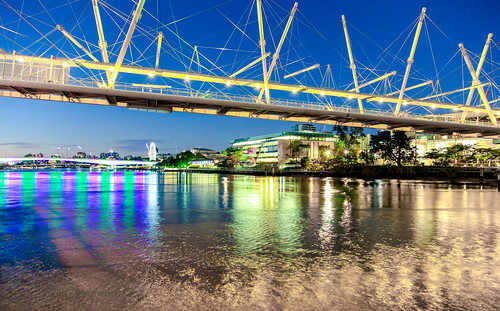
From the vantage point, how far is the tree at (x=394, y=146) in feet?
274

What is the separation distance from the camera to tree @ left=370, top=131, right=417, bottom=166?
274 feet

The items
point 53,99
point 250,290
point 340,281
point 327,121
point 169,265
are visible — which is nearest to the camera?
point 250,290

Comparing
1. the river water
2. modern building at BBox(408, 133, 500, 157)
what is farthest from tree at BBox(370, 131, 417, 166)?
the river water

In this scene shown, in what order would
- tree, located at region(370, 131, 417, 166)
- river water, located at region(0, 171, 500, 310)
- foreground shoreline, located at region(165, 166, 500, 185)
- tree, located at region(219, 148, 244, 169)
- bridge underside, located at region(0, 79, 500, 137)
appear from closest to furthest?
river water, located at region(0, 171, 500, 310) < bridge underside, located at region(0, 79, 500, 137) < foreground shoreline, located at region(165, 166, 500, 185) < tree, located at region(370, 131, 417, 166) < tree, located at region(219, 148, 244, 169)

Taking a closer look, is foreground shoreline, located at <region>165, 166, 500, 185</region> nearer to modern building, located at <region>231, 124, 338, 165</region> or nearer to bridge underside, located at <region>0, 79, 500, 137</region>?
A: bridge underside, located at <region>0, 79, 500, 137</region>

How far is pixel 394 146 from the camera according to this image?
85938mm

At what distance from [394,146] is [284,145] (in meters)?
68.5

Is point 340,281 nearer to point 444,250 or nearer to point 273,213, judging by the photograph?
point 444,250

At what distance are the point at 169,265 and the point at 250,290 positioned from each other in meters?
2.38

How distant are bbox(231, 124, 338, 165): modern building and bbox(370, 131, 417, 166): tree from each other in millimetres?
49393

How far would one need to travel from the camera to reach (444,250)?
28.5 ft

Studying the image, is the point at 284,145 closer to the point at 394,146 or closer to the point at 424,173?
the point at 394,146

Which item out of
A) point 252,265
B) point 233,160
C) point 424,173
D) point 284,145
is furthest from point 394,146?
point 252,265

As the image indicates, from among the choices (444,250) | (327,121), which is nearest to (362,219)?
(444,250)
